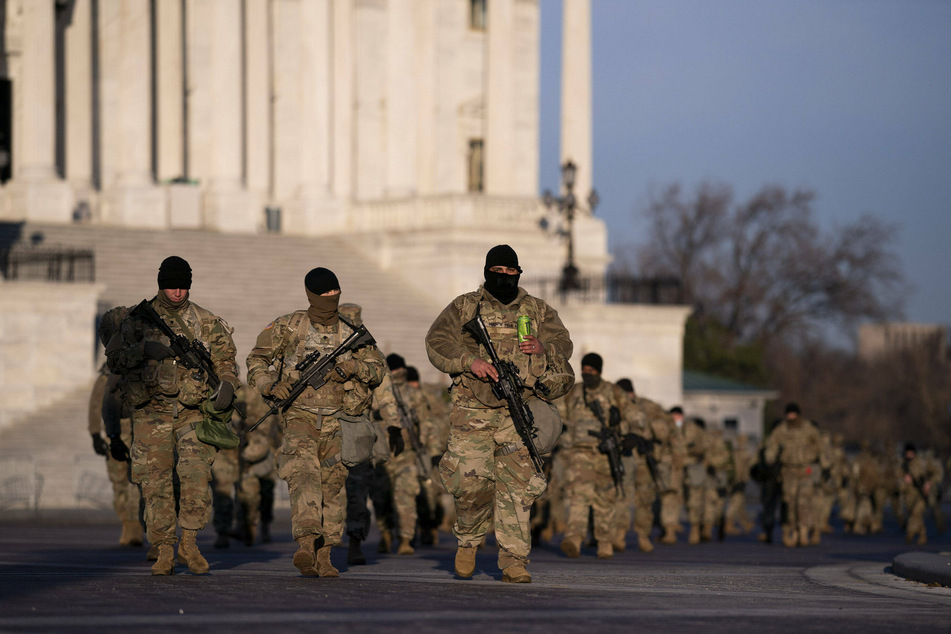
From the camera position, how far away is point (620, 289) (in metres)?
39.6

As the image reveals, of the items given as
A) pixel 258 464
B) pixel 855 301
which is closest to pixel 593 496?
pixel 258 464

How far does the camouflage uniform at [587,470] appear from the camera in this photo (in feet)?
53.2

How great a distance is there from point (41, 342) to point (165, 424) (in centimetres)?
2031

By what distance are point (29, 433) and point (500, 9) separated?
2117 cm

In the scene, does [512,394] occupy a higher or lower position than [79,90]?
lower

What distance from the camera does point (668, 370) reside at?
129ft

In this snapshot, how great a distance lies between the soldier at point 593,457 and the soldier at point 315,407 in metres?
4.52

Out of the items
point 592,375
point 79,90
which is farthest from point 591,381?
point 79,90

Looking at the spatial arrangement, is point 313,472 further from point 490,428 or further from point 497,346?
point 497,346

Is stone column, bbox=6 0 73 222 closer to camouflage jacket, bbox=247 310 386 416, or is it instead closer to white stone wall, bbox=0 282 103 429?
white stone wall, bbox=0 282 103 429

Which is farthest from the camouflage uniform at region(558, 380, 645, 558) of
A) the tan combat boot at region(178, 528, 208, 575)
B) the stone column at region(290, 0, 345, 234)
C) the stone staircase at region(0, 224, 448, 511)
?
the stone column at region(290, 0, 345, 234)

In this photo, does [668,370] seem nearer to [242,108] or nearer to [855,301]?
[242,108]

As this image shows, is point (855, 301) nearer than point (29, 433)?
No

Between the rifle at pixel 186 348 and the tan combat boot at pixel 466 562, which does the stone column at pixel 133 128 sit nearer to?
the rifle at pixel 186 348
